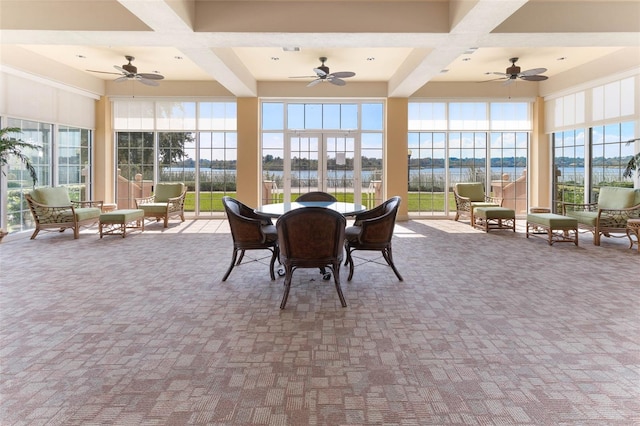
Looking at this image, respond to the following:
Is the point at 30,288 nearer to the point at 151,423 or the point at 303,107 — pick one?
the point at 151,423

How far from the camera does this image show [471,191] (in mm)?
10180

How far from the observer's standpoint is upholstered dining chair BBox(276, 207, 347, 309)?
12.1ft

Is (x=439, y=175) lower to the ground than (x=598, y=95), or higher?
lower

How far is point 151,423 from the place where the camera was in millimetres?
1971

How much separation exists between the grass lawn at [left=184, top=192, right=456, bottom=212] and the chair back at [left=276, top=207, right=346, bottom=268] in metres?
7.10

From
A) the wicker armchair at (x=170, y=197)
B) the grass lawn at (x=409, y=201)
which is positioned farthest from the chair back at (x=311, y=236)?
the grass lawn at (x=409, y=201)

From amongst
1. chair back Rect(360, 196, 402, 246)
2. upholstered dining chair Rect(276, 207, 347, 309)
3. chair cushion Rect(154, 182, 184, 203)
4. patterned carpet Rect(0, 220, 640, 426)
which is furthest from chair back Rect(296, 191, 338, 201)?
chair cushion Rect(154, 182, 184, 203)

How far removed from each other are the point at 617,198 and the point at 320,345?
22.8ft

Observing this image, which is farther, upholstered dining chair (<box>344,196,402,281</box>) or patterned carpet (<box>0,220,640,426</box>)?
upholstered dining chair (<box>344,196,402,281</box>)

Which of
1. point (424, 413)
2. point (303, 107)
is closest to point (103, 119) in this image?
point (303, 107)

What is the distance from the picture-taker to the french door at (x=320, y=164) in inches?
427

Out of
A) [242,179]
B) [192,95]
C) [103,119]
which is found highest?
[192,95]

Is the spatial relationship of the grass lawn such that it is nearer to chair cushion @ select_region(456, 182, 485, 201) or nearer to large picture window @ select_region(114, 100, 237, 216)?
large picture window @ select_region(114, 100, 237, 216)

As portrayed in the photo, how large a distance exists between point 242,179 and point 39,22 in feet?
18.2
